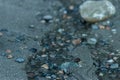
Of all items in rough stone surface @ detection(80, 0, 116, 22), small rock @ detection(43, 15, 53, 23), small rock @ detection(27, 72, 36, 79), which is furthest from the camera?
small rock @ detection(43, 15, 53, 23)

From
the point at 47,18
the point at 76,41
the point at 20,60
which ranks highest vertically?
the point at 47,18

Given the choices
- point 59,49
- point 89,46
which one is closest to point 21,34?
point 59,49

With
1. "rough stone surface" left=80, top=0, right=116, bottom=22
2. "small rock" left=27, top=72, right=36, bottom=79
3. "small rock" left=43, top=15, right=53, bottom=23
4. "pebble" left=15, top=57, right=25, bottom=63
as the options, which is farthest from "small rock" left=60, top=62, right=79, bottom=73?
"small rock" left=43, top=15, right=53, bottom=23

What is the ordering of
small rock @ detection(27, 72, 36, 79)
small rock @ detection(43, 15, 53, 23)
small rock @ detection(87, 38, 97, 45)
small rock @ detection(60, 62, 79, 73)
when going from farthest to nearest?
small rock @ detection(43, 15, 53, 23)
small rock @ detection(87, 38, 97, 45)
small rock @ detection(60, 62, 79, 73)
small rock @ detection(27, 72, 36, 79)

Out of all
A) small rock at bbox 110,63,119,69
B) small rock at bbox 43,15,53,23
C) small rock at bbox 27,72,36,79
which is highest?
small rock at bbox 43,15,53,23

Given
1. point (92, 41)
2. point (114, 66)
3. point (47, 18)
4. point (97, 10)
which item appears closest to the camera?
point (114, 66)

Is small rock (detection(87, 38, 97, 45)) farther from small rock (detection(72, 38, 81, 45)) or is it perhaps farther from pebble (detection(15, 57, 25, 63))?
pebble (detection(15, 57, 25, 63))

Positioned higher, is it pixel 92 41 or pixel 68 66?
pixel 92 41

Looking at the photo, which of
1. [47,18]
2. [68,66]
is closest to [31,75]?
[68,66]

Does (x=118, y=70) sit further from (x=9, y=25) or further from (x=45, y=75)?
(x=9, y=25)

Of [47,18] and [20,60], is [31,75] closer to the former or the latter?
[20,60]
